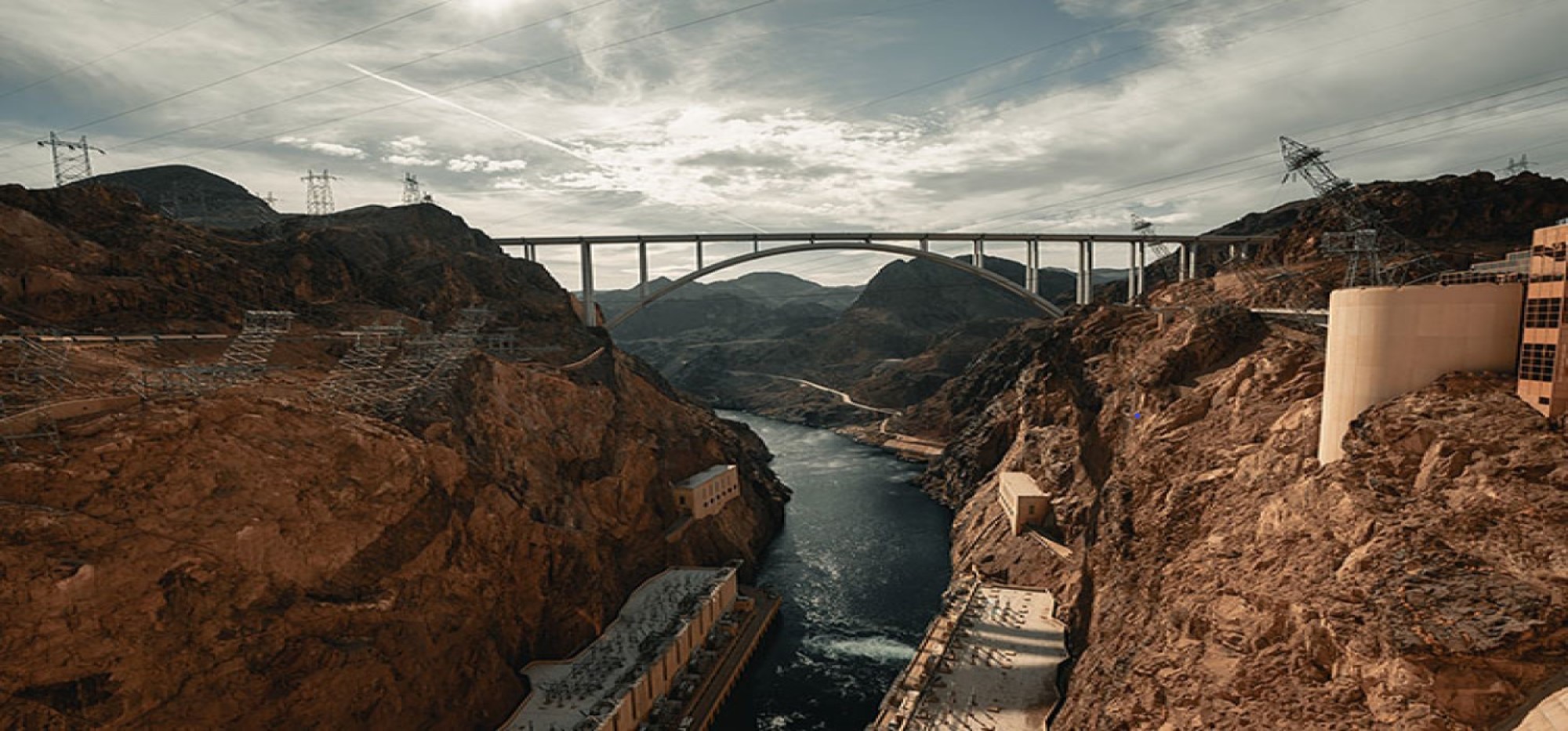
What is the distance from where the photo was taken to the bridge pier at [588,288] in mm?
74500

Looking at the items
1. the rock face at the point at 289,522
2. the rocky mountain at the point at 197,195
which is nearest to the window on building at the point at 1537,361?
the rock face at the point at 289,522

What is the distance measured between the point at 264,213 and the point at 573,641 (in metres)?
64.8

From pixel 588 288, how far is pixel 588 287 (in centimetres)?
17

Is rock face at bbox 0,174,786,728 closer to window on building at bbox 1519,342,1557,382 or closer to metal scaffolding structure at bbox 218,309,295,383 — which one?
metal scaffolding structure at bbox 218,309,295,383

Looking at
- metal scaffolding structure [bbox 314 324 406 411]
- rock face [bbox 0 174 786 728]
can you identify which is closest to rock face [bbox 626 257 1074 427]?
rock face [bbox 0 174 786 728]

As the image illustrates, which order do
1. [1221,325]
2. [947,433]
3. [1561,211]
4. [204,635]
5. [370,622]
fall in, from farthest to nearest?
1. [947,433]
2. [1561,211]
3. [1221,325]
4. [370,622]
5. [204,635]

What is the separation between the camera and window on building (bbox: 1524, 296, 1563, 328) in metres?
17.4

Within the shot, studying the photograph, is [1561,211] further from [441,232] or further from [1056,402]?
[441,232]

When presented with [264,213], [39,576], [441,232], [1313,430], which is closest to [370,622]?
[39,576]

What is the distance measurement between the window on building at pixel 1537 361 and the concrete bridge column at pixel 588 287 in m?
70.2

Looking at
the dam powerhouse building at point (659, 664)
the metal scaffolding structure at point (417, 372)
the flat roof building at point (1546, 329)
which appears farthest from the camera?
the metal scaffolding structure at point (417, 372)

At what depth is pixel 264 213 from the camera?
240 ft

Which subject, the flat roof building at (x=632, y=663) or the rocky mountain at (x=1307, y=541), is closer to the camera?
the rocky mountain at (x=1307, y=541)

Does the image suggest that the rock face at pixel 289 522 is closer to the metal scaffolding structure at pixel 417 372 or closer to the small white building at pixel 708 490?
the metal scaffolding structure at pixel 417 372
